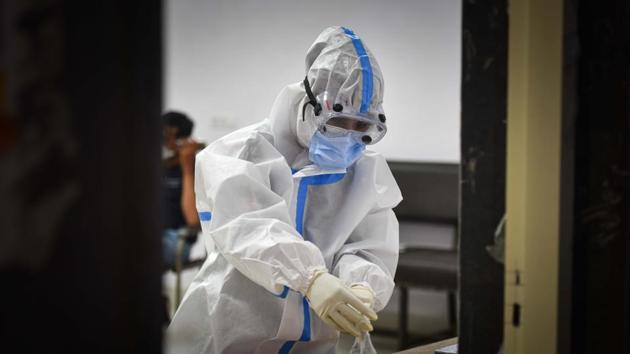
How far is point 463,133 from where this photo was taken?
38.0 inches

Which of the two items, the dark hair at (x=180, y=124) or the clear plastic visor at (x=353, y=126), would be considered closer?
the clear plastic visor at (x=353, y=126)

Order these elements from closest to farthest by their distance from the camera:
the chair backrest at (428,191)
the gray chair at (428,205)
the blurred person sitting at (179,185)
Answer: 1. the blurred person sitting at (179,185)
2. the gray chair at (428,205)
3. the chair backrest at (428,191)

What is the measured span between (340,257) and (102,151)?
3.78 feet

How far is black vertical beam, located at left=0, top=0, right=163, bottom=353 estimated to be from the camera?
0.41 meters

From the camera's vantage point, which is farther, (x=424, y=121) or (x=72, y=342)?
(x=424, y=121)

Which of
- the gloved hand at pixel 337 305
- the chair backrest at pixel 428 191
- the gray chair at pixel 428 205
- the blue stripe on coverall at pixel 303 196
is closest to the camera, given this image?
the gloved hand at pixel 337 305

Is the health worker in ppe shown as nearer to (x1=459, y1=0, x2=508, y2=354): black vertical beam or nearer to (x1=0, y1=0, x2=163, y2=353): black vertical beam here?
(x1=459, y1=0, x2=508, y2=354): black vertical beam

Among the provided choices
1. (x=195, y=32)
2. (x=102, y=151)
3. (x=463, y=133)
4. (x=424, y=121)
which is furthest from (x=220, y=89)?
(x=102, y=151)

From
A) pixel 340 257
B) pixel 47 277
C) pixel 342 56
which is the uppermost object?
pixel 342 56

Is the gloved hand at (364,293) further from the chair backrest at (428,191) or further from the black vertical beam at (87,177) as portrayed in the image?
the chair backrest at (428,191)

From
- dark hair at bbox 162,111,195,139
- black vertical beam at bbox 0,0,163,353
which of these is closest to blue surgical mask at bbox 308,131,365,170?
black vertical beam at bbox 0,0,163,353

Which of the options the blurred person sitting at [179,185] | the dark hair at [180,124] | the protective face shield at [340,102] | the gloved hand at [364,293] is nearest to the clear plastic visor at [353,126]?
the protective face shield at [340,102]

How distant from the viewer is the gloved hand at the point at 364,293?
4.64ft

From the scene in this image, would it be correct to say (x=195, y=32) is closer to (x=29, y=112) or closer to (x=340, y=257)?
(x=340, y=257)
